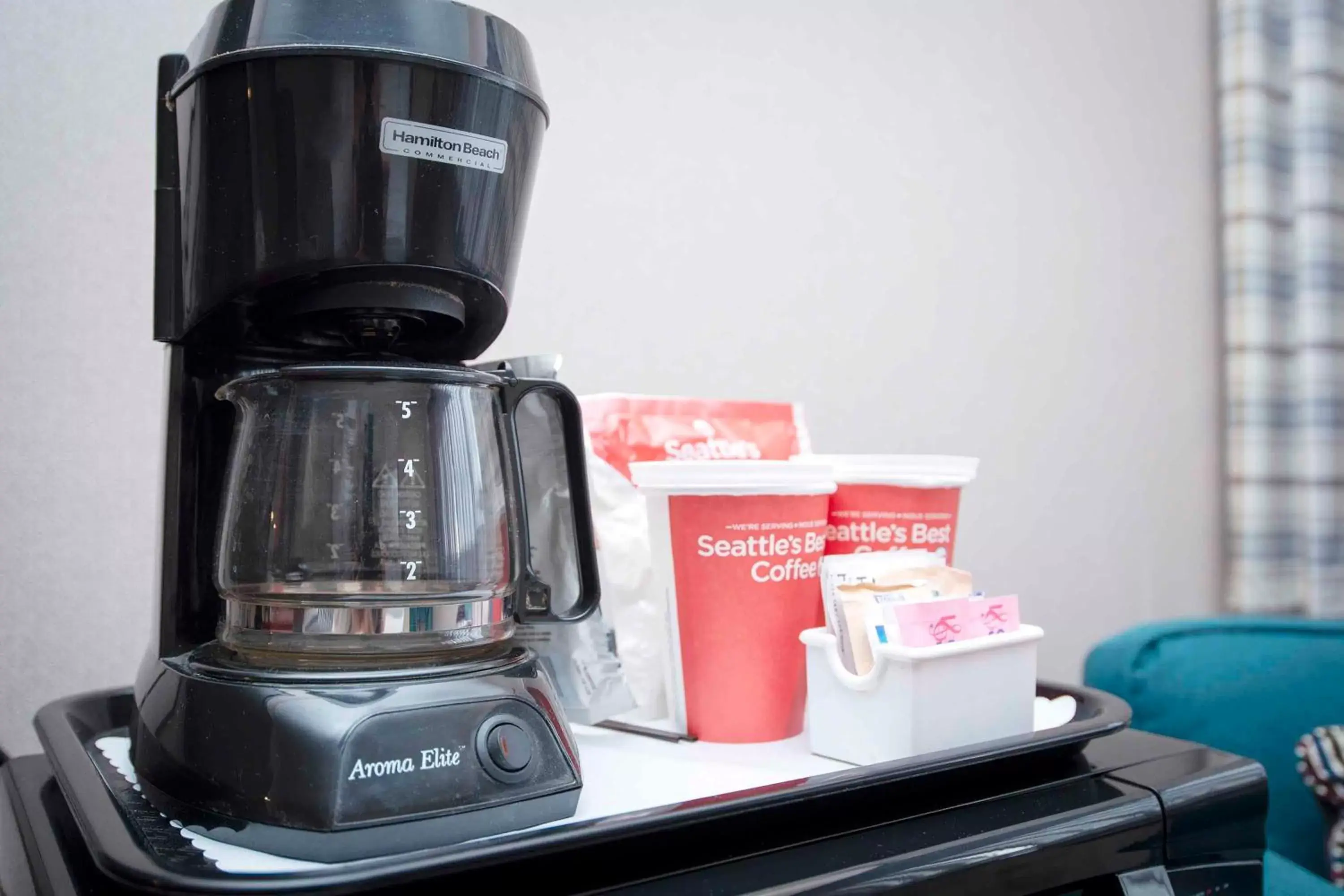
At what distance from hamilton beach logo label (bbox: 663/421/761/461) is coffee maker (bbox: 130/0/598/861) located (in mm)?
223

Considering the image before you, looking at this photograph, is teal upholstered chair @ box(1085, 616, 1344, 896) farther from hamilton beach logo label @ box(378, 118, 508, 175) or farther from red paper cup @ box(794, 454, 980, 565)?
hamilton beach logo label @ box(378, 118, 508, 175)

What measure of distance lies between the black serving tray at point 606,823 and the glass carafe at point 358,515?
110 mm

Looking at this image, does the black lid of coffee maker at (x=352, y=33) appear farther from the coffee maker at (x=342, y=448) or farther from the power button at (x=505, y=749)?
the power button at (x=505, y=749)

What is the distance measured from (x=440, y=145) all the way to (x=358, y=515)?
0.21 meters

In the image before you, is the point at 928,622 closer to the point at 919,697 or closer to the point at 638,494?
the point at 919,697

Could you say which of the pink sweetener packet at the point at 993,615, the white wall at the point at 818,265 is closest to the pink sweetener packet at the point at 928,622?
the pink sweetener packet at the point at 993,615

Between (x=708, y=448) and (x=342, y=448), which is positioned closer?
(x=342, y=448)

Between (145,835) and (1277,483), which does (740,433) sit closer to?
(145,835)

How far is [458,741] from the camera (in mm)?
496

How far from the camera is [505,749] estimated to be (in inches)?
20.0

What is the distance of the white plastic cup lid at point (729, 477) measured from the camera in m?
0.71

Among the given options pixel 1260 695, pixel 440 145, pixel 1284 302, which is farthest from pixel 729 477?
pixel 1284 302

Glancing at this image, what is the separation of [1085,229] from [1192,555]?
0.65m

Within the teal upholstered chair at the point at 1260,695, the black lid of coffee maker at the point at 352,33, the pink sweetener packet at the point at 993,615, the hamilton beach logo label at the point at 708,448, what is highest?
the black lid of coffee maker at the point at 352,33
